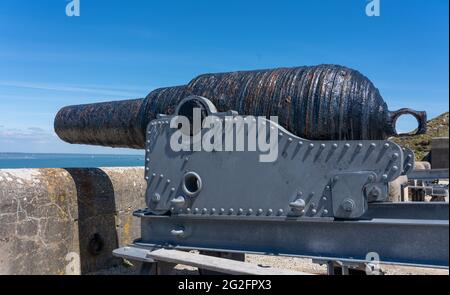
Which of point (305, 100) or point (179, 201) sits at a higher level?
point (305, 100)

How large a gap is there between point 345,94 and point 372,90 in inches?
7.7

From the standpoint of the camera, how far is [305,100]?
3.01 meters

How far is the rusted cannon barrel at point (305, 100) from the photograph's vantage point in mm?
2898

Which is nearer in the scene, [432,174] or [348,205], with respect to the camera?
[348,205]

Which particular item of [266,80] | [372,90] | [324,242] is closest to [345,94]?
[372,90]

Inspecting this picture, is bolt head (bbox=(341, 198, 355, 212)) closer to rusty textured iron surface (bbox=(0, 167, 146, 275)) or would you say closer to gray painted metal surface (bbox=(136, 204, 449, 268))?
gray painted metal surface (bbox=(136, 204, 449, 268))

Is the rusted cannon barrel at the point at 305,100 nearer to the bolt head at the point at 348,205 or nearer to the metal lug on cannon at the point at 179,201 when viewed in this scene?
the bolt head at the point at 348,205

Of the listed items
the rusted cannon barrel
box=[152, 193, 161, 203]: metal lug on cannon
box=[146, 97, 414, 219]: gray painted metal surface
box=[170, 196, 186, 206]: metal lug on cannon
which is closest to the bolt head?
box=[146, 97, 414, 219]: gray painted metal surface

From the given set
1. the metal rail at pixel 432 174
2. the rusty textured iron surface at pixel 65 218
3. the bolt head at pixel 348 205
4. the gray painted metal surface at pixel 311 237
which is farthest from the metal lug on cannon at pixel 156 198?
the metal rail at pixel 432 174

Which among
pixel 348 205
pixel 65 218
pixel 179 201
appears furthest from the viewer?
pixel 65 218

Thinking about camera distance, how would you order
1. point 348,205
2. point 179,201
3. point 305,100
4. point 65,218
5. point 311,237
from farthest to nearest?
point 65,218, point 179,201, point 305,100, point 311,237, point 348,205

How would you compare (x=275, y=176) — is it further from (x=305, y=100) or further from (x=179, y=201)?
(x=179, y=201)

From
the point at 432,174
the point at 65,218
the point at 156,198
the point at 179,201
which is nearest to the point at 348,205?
the point at 432,174
